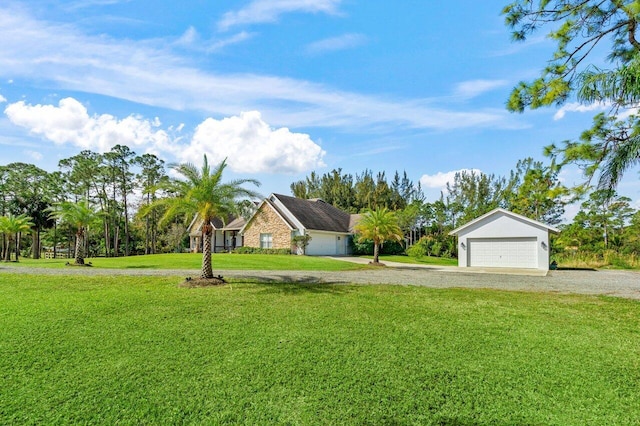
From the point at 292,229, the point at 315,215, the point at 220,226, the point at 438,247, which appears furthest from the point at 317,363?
the point at 220,226

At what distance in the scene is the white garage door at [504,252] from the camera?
68.3ft

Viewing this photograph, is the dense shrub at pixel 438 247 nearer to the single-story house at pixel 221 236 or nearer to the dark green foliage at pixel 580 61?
the single-story house at pixel 221 236

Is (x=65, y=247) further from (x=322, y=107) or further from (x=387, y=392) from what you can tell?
(x=387, y=392)

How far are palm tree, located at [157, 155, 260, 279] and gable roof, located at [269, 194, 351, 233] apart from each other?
18.3m

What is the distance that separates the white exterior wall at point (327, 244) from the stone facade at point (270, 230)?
2.21 meters

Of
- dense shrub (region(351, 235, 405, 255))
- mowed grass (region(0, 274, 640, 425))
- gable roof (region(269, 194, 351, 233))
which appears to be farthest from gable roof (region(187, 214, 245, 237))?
mowed grass (region(0, 274, 640, 425))

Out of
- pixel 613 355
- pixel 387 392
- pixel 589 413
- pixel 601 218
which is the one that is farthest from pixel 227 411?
pixel 601 218

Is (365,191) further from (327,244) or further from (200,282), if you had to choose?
(200,282)

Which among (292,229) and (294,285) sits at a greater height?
(292,229)

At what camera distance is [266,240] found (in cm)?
3322

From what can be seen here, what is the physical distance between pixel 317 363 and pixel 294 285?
758cm

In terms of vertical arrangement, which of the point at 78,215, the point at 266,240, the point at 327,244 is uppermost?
the point at 78,215

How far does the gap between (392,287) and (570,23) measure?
8.86 m

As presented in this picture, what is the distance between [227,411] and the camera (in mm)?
3977
